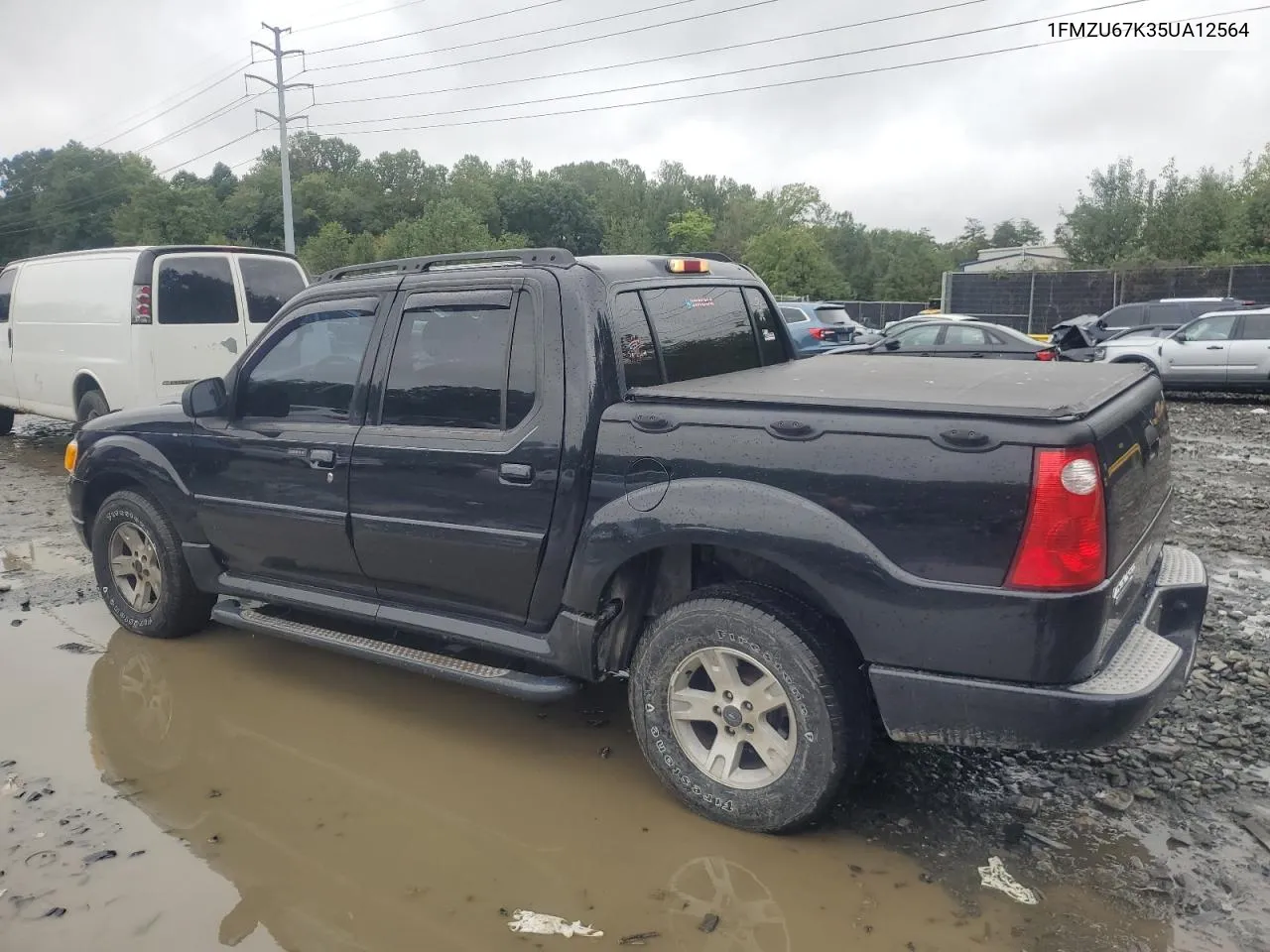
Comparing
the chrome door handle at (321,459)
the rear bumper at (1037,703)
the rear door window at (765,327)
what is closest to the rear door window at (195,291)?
the chrome door handle at (321,459)

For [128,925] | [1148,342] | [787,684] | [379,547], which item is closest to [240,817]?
[128,925]

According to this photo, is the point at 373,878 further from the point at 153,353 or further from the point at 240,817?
the point at 153,353

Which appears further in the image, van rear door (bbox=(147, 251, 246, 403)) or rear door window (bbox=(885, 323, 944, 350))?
rear door window (bbox=(885, 323, 944, 350))

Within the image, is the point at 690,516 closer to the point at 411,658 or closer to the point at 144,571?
the point at 411,658

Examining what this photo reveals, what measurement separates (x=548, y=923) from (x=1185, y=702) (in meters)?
3.00

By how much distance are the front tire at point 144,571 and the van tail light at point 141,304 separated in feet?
14.8

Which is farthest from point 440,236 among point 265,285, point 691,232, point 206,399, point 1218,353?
point 691,232

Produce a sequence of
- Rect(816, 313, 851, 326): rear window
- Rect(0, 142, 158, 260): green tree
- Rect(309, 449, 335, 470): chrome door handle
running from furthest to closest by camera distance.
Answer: Rect(0, 142, 158, 260): green tree < Rect(816, 313, 851, 326): rear window < Rect(309, 449, 335, 470): chrome door handle

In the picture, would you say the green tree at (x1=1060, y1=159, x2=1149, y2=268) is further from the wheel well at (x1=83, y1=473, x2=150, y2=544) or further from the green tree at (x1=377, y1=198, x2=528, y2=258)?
the wheel well at (x1=83, y1=473, x2=150, y2=544)

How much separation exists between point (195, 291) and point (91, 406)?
176cm

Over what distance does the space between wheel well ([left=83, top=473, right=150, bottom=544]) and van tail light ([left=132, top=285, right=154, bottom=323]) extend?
14.4ft

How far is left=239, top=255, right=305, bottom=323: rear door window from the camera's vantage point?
9852 mm

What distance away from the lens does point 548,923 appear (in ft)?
9.70

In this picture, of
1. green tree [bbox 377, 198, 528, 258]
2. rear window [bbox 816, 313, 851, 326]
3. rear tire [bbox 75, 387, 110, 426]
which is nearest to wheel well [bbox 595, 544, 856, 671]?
rear tire [bbox 75, 387, 110, 426]
